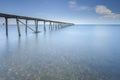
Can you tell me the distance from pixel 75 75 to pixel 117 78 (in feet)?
5.21

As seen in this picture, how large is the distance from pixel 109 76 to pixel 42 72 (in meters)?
2.70

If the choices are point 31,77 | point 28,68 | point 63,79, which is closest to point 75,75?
point 63,79

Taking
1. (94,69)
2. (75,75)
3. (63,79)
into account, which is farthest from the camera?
(94,69)

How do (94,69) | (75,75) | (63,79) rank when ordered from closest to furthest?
(63,79), (75,75), (94,69)

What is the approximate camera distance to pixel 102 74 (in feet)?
17.4

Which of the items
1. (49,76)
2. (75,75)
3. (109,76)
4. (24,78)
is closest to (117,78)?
(109,76)

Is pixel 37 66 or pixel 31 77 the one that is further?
pixel 37 66

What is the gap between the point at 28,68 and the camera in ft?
19.5

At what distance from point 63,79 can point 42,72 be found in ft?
3.53

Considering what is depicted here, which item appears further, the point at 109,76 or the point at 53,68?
the point at 53,68

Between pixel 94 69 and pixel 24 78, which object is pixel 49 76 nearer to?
pixel 24 78

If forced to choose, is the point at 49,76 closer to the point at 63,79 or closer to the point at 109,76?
the point at 63,79

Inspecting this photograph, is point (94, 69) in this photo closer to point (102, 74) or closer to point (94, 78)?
point (102, 74)

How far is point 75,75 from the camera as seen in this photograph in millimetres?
5172
